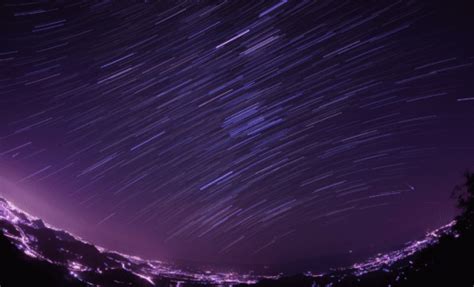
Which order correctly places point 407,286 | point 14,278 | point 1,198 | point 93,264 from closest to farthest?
point 407,286 → point 14,278 → point 93,264 → point 1,198

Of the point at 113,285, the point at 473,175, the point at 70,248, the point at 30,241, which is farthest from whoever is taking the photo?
the point at 70,248

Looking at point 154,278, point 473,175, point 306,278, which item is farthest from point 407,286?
point 306,278

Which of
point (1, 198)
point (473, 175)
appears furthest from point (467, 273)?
point (1, 198)

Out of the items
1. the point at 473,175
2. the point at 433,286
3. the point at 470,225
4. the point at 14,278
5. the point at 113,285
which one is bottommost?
the point at 433,286

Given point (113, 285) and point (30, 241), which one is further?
point (30, 241)

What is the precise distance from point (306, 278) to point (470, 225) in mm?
144225

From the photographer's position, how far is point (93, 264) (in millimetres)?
127000

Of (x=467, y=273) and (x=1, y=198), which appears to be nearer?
(x=467, y=273)

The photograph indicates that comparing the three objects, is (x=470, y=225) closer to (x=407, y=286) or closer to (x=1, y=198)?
(x=407, y=286)

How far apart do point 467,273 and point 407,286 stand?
5746mm

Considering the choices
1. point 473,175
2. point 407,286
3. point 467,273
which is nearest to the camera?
point 473,175

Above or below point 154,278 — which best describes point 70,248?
above

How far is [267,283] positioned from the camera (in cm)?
13150

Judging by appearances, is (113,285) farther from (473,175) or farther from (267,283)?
(473,175)
